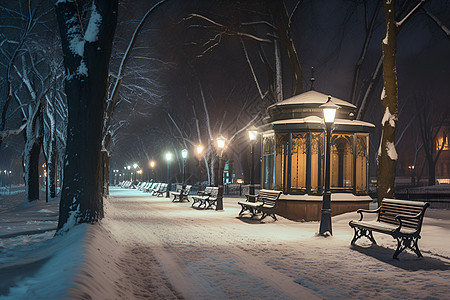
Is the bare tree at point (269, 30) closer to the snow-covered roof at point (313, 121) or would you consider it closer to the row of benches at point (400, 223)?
the snow-covered roof at point (313, 121)

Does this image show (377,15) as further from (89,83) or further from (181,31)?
(89,83)

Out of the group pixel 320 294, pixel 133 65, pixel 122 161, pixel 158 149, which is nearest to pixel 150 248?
pixel 320 294

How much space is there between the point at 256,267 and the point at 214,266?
0.76 metres

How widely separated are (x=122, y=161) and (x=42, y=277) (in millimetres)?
113366

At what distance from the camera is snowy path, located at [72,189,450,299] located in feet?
20.7

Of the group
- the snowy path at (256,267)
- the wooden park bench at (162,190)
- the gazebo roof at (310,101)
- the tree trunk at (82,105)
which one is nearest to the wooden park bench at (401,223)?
the snowy path at (256,267)

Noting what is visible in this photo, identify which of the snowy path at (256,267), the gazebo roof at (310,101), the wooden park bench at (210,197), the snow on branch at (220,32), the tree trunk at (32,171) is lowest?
the snowy path at (256,267)

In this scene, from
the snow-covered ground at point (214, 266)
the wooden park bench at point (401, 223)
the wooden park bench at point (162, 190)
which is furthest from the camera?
the wooden park bench at point (162, 190)

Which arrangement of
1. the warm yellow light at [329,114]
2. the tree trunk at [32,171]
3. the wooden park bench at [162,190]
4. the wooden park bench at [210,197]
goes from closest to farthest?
the warm yellow light at [329,114] → the wooden park bench at [210,197] → the tree trunk at [32,171] → the wooden park bench at [162,190]

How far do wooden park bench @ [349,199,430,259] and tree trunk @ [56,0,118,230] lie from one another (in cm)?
643

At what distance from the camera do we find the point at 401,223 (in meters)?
9.27

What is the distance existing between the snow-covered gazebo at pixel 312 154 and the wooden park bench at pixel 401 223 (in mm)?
6149

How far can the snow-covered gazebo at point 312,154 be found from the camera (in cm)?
Answer: 1709

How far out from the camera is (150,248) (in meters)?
10.1
